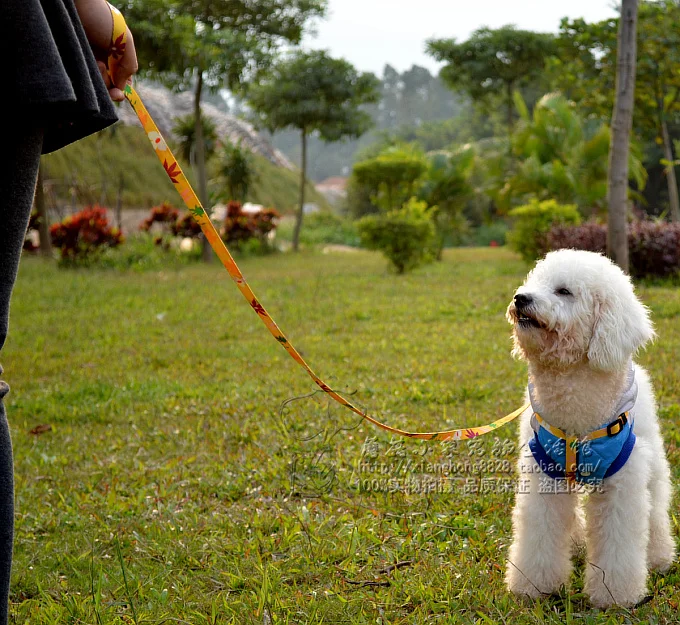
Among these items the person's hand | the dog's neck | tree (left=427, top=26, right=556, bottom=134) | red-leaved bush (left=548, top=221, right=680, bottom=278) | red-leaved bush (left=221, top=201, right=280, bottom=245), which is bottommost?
the dog's neck

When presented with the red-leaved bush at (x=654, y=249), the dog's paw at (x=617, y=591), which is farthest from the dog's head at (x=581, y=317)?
the red-leaved bush at (x=654, y=249)

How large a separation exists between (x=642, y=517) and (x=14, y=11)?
2.19m

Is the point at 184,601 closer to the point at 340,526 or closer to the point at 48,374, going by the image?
the point at 340,526

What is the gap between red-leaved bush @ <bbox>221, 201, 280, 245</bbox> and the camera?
682 inches

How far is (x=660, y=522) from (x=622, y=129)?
6.60 meters

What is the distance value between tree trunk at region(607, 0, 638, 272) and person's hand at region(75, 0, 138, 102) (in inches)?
290

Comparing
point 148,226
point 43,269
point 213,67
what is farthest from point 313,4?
point 43,269

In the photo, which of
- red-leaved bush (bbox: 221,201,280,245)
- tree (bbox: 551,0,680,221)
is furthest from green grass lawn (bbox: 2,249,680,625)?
red-leaved bush (bbox: 221,201,280,245)

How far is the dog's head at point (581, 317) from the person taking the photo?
2.19 metres

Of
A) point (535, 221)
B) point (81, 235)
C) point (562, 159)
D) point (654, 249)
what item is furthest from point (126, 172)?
point (654, 249)

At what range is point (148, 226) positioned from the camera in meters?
16.3

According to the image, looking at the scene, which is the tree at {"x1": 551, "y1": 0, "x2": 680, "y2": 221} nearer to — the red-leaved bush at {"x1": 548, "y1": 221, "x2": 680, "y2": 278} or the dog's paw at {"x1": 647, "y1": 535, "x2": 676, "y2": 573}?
the red-leaved bush at {"x1": 548, "y1": 221, "x2": 680, "y2": 278}

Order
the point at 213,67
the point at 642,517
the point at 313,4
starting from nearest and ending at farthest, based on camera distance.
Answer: the point at 642,517 → the point at 213,67 → the point at 313,4

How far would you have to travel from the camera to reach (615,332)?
7.13 ft
